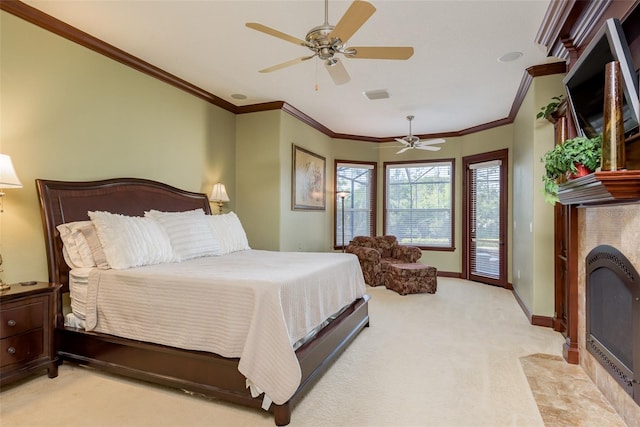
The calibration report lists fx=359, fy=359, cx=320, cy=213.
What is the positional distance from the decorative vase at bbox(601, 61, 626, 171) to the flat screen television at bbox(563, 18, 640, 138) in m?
0.04

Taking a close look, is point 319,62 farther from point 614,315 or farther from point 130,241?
point 614,315

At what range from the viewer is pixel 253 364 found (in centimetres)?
213

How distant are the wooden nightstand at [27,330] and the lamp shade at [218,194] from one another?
225 cm

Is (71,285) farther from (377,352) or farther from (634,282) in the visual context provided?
(634,282)

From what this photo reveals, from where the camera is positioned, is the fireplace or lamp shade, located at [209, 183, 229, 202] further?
lamp shade, located at [209, 183, 229, 202]

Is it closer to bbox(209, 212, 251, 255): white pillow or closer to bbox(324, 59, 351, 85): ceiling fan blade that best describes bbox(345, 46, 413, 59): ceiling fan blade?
bbox(324, 59, 351, 85): ceiling fan blade

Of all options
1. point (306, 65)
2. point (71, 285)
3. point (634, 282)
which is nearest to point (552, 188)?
point (634, 282)

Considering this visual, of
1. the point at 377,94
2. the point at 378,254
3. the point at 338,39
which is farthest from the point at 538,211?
the point at 338,39

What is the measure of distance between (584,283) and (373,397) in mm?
1908

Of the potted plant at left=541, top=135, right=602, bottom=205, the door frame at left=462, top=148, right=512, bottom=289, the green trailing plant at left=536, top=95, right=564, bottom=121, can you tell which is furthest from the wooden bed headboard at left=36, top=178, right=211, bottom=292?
the door frame at left=462, top=148, right=512, bottom=289

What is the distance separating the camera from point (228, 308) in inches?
89.0

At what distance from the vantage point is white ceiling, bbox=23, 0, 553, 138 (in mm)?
2842

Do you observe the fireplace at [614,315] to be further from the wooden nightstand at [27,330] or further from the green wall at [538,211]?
the wooden nightstand at [27,330]

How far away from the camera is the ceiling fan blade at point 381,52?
7.86 feet
